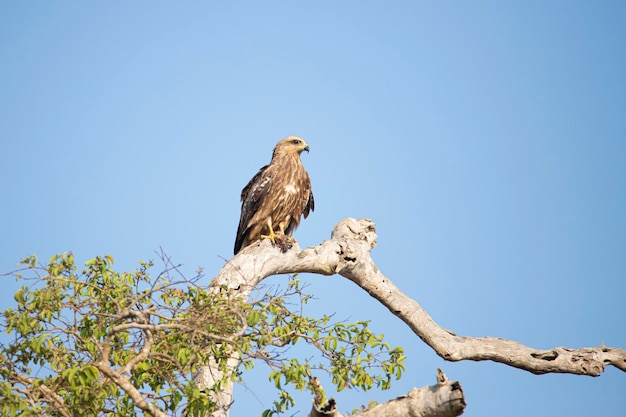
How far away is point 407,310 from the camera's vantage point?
27.5 feet

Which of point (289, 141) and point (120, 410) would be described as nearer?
point (120, 410)

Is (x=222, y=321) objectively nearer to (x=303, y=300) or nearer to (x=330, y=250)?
(x=303, y=300)

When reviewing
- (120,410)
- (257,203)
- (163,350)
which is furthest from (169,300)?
(257,203)

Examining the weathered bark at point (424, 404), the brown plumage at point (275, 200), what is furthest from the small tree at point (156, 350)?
the brown plumage at point (275, 200)

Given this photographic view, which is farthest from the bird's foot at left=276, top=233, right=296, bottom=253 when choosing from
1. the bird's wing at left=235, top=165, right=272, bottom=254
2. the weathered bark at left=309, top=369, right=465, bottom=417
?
the weathered bark at left=309, top=369, right=465, bottom=417

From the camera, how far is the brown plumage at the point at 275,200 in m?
9.52

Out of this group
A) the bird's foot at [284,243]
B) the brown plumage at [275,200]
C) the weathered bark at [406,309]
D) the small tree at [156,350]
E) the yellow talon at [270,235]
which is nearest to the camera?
the small tree at [156,350]

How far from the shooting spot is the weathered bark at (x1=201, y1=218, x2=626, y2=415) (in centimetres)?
807

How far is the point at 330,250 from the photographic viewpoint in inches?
321

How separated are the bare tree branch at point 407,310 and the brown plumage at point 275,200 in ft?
3.88

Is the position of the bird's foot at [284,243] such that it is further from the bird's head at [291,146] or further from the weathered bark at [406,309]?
the bird's head at [291,146]

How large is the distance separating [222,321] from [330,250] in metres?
3.29

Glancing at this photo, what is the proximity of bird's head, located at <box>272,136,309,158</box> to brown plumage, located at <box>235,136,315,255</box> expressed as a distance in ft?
0.41

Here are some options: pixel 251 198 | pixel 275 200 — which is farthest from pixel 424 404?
pixel 251 198
